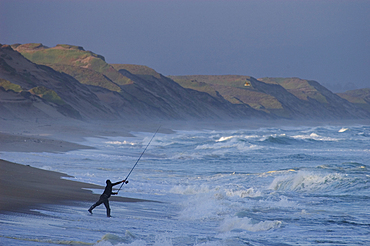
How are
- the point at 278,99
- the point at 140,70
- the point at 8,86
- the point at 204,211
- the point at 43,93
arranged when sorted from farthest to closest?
the point at 278,99
the point at 140,70
the point at 43,93
the point at 8,86
the point at 204,211

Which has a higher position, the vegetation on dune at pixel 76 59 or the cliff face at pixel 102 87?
the vegetation on dune at pixel 76 59

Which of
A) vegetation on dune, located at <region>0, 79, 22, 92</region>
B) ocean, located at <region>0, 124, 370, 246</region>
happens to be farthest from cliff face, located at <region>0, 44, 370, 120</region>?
ocean, located at <region>0, 124, 370, 246</region>

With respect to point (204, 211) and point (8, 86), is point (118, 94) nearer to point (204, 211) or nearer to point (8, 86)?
point (8, 86)

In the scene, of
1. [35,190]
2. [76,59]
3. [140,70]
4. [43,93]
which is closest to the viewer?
[35,190]

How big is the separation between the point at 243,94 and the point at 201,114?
50.7 metres

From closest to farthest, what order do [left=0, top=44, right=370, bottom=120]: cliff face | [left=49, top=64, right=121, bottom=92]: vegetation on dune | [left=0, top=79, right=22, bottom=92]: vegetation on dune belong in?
[left=0, top=79, right=22, bottom=92]: vegetation on dune, [left=0, top=44, right=370, bottom=120]: cliff face, [left=49, top=64, right=121, bottom=92]: vegetation on dune

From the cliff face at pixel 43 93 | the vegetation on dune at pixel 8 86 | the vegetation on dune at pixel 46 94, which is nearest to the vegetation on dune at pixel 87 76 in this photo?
the cliff face at pixel 43 93

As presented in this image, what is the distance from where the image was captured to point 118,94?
9350 centimetres

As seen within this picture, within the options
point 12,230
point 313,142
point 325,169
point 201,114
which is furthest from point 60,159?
point 201,114

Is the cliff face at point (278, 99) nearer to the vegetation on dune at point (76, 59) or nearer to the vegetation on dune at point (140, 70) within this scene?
the vegetation on dune at point (140, 70)

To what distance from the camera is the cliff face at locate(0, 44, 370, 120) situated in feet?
214

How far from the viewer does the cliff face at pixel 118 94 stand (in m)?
65.1

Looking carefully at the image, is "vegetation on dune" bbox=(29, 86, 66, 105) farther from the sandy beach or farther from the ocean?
the sandy beach

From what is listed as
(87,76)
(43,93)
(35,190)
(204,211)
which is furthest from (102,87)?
(204,211)
